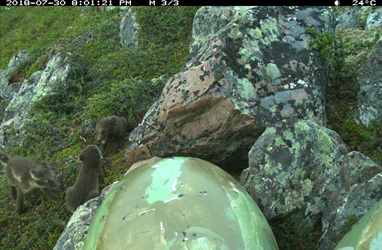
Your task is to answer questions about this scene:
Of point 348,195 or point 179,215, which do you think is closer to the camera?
point 179,215

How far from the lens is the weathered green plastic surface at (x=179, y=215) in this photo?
11.3 ft

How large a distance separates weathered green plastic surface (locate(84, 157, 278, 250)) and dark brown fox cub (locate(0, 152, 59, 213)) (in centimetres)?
342

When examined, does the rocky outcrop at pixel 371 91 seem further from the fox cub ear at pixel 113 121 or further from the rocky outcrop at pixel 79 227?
the fox cub ear at pixel 113 121

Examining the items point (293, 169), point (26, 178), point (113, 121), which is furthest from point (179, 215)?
point (26, 178)

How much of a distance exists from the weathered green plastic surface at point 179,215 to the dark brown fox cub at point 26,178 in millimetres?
3415

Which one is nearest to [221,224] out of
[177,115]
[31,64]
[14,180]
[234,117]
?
[234,117]

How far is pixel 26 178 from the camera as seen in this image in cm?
758

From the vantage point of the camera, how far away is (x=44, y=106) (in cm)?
984

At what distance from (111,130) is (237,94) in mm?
3151

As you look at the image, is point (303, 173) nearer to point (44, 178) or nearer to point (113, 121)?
point (113, 121)

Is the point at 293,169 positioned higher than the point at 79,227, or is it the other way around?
the point at 293,169

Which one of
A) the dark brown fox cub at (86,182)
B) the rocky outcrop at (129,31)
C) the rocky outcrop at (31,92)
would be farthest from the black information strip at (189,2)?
the dark brown fox cub at (86,182)

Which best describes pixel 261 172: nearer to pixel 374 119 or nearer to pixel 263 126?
pixel 263 126

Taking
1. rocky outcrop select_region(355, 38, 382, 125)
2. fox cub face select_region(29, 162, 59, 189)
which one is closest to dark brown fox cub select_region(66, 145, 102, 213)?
fox cub face select_region(29, 162, 59, 189)
